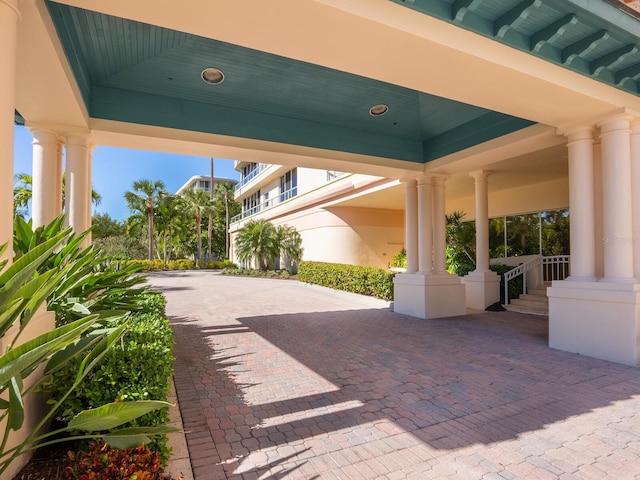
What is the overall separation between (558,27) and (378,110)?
359 cm

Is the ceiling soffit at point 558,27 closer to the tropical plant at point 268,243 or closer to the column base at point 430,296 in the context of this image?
the column base at point 430,296

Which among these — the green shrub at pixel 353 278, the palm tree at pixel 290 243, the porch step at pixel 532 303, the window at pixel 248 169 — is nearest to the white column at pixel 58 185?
the green shrub at pixel 353 278

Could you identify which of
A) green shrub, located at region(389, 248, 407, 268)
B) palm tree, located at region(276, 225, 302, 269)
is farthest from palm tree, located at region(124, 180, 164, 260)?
green shrub, located at region(389, 248, 407, 268)

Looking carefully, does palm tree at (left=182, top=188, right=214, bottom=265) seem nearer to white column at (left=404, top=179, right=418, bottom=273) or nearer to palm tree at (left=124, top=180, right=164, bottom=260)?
palm tree at (left=124, top=180, right=164, bottom=260)

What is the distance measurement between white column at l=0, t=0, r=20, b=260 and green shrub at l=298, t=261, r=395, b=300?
10.6m

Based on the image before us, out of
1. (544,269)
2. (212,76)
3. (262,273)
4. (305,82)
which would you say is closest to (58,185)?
(212,76)

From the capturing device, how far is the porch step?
10203 millimetres

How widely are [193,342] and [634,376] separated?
6.91m

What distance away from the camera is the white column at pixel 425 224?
9.62m

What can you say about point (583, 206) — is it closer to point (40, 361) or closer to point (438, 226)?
point (438, 226)

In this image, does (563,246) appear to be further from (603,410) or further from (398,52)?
(398,52)

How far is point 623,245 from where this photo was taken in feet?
18.7

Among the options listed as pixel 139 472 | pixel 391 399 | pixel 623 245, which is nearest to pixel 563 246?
pixel 623 245

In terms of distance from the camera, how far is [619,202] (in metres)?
5.74
